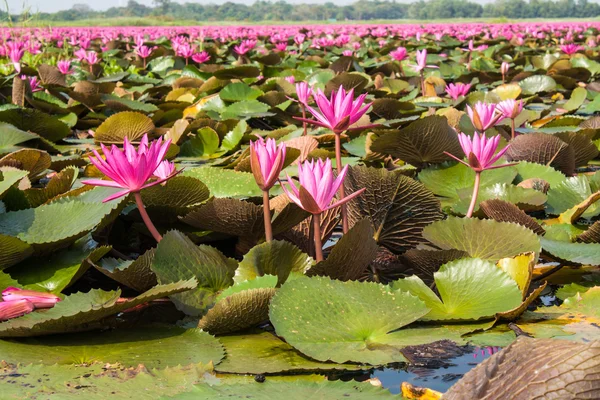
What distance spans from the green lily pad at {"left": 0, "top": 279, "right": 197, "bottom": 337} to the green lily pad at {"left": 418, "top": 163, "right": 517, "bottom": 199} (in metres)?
1.17

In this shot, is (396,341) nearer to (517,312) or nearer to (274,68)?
(517,312)

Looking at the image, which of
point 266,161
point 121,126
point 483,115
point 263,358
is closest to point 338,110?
point 266,161

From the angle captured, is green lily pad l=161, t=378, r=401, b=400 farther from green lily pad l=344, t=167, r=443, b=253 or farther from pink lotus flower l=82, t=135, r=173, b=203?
green lily pad l=344, t=167, r=443, b=253

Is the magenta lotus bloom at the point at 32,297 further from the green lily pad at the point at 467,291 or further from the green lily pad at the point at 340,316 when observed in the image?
the green lily pad at the point at 467,291

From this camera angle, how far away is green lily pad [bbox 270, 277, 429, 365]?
1.04 m

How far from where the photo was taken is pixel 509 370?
668mm

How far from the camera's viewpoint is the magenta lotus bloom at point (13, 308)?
1112 millimetres

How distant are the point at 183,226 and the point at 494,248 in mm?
773

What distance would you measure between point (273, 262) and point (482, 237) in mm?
471

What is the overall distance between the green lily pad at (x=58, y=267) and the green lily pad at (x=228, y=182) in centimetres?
46

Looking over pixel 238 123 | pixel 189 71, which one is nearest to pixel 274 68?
pixel 189 71

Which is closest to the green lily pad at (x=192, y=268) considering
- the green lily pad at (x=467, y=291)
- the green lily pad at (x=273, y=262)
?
the green lily pad at (x=273, y=262)

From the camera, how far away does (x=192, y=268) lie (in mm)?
1255

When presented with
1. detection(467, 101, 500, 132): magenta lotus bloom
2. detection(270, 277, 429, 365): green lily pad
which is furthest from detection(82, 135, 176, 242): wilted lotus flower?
detection(467, 101, 500, 132): magenta lotus bloom
